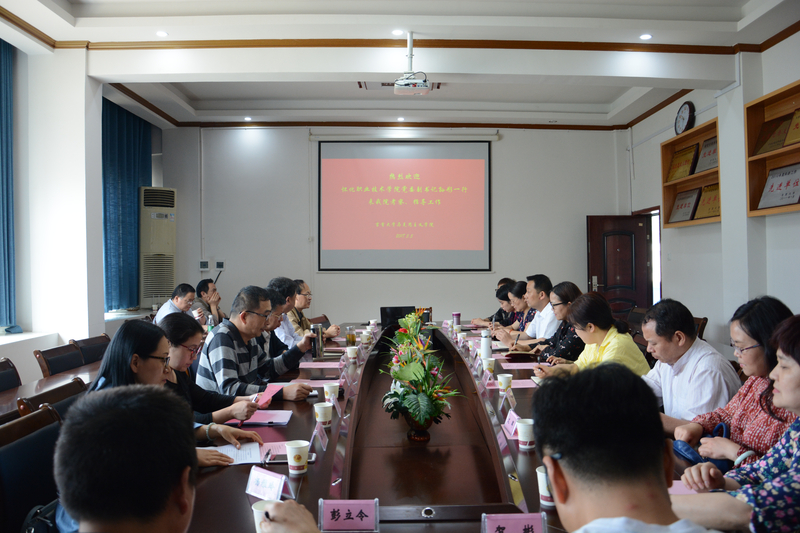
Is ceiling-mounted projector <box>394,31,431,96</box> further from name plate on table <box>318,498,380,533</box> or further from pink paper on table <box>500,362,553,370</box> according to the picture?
name plate on table <box>318,498,380,533</box>

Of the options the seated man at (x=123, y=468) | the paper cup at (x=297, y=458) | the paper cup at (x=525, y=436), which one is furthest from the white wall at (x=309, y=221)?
the seated man at (x=123, y=468)

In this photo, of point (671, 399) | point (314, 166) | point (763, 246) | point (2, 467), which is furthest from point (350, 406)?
point (314, 166)

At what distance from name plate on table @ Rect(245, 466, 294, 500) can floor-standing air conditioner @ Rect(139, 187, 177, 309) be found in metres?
5.48

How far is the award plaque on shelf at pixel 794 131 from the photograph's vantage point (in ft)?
12.2

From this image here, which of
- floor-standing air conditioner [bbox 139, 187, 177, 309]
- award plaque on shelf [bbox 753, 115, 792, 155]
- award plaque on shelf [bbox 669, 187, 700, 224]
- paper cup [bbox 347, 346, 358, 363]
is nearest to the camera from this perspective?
paper cup [bbox 347, 346, 358, 363]

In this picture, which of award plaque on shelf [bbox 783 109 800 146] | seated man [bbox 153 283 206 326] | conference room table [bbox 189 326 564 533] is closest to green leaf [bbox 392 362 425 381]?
conference room table [bbox 189 326 564 533]

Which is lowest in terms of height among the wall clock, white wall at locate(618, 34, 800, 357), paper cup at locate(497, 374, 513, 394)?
paper cup at locate(497, 374, 513, 394)

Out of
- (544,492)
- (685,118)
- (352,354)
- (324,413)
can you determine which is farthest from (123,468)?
(685,118)

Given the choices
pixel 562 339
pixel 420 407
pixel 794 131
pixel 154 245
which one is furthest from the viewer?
pixel 154 245

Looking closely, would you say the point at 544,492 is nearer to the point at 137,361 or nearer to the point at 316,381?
the point at 137,361

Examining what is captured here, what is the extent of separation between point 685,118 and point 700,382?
173 inches

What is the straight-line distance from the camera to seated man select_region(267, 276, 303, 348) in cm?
359

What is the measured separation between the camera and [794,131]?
3752 millimetres

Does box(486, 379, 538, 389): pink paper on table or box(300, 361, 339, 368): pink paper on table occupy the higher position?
box(300, 361, 339, 368): pink paper on table
